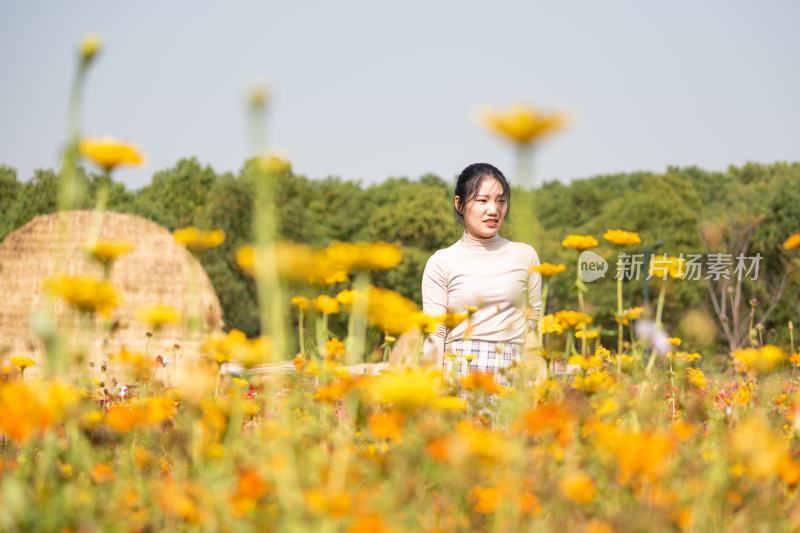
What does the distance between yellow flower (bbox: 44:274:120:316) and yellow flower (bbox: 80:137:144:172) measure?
12.3 inches

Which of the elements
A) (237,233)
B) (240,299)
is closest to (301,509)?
(240,299)

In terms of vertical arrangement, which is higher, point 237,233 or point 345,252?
point 237,233

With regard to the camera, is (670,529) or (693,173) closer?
(670,529)

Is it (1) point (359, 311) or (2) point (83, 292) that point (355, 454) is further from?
(2) point (83, 292)

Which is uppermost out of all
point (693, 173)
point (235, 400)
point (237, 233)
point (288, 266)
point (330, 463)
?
point (693, 173)

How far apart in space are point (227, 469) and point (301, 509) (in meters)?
0.40

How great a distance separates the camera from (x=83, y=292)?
1.72m

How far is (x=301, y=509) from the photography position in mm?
1485

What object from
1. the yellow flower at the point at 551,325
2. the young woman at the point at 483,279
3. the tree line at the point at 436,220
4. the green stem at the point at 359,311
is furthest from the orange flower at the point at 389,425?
the tree line at the point at 436,220

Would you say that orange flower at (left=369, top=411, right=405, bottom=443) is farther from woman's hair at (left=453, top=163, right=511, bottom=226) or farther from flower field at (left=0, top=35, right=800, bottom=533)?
woman's hair at (left=453, top=163, right=511, bottom=226)

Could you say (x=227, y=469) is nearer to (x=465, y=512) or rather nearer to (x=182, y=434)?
(x=182, y=434)

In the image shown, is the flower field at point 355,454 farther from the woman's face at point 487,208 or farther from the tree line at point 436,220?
the tree line at point 436,220

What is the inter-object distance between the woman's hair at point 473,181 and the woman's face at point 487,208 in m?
0.02

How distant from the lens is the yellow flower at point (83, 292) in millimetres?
1713
